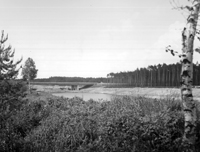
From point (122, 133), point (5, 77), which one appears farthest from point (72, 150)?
point (5, 77)

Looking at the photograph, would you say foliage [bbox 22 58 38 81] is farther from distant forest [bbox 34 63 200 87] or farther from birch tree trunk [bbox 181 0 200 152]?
birch tree trunk [bbox 181 0 200 152]

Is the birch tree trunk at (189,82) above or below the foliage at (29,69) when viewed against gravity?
below

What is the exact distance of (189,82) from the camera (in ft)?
18.9

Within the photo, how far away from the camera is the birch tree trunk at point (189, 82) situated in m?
5.63

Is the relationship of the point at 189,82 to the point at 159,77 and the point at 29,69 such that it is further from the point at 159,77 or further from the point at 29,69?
the point at 159,77

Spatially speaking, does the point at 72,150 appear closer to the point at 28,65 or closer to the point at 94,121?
the point at 94,121

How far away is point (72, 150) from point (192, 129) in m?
3.48

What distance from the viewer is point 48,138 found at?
6.72m

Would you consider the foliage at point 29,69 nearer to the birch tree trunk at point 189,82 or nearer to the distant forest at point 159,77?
the distant forest at point 159,77

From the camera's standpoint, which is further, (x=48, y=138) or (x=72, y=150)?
(x=48, y=138)

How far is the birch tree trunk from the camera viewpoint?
5629 millimetres

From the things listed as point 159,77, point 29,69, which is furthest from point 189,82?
point 159,77

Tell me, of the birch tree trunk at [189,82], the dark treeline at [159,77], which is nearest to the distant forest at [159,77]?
the dark treeline at [159,77]

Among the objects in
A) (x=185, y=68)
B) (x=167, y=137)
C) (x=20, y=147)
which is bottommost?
(x=20, y=147)
